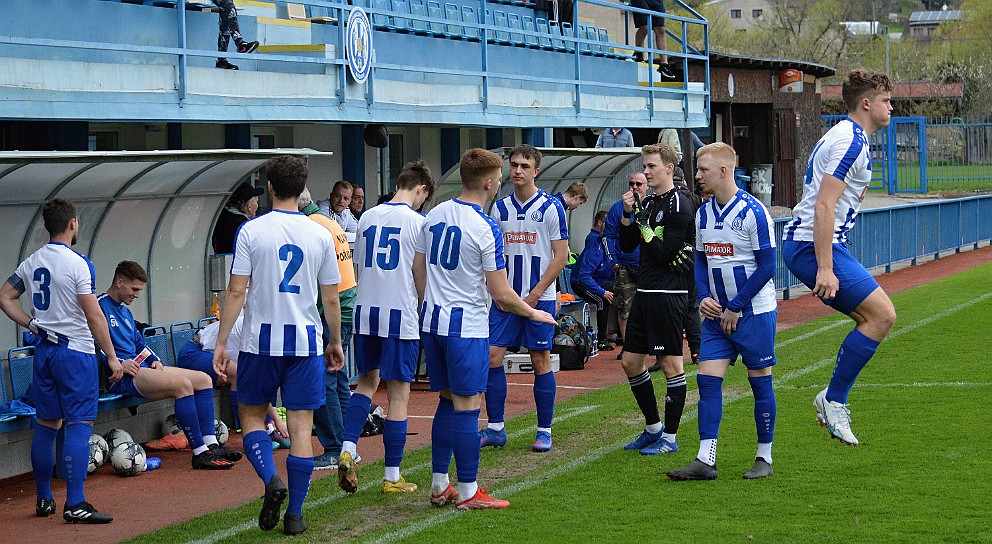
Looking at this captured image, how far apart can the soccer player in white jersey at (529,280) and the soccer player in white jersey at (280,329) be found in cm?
228

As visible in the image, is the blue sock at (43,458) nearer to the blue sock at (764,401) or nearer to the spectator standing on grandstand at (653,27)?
the blue sock at (764,401)

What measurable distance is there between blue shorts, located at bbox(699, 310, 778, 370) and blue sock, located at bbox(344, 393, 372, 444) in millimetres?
2085

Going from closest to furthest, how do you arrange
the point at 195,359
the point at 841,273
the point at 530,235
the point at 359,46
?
the point at 841,273 → the point at 530,235 → the point at 195,359 → the point at 359,46

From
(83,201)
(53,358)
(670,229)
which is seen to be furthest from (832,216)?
(83,201)

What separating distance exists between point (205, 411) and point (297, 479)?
2.87 metres

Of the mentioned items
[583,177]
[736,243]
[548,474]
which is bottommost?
[548,474]

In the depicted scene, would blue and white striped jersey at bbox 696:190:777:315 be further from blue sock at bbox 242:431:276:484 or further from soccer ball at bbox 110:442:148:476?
soccer ball at bbox 110:442:148:476

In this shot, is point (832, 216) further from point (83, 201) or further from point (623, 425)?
point (83, 201)

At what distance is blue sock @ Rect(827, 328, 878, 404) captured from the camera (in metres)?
7.17

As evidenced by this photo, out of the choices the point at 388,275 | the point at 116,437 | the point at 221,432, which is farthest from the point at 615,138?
the point at 388,275

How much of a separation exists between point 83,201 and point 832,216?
575 centimetres

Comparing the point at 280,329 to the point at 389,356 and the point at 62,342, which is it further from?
the point at 62,342

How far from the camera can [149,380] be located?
9.05m

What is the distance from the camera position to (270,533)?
666cm
